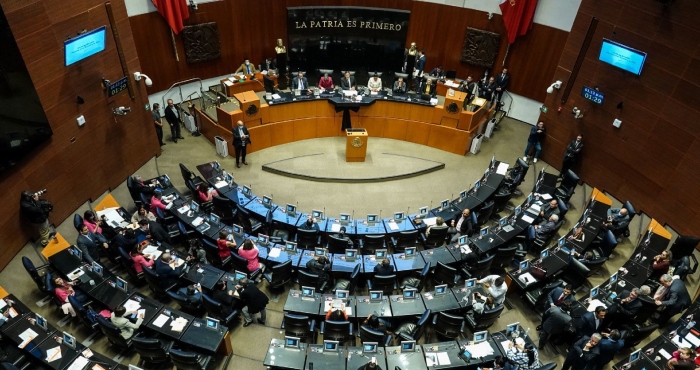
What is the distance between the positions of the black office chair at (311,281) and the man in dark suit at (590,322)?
4985 mm

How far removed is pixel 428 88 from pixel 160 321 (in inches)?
469

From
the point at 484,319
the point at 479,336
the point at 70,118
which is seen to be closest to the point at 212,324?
the point at 479,336

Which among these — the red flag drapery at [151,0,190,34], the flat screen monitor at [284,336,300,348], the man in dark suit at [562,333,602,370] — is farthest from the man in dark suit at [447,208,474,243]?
the red flag drapery at [151,0,190,34]

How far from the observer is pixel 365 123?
15.6m

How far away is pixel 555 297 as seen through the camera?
870 cm

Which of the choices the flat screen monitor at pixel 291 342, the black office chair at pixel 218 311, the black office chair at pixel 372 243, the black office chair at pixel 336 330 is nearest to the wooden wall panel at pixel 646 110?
the black office chair at pixel 372 243

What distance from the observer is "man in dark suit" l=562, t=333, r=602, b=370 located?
24.9ft

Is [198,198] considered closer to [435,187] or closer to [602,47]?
[435,187]

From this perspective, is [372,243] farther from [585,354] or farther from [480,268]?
[585,354]

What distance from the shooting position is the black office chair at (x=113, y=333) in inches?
304

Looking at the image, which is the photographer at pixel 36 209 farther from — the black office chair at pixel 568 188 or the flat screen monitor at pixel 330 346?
the black office chair at pixel 568 188

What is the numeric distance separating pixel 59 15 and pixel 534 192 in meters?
12.5

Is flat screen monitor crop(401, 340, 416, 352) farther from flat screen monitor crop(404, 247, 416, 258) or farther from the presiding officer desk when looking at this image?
the presiding officer desk

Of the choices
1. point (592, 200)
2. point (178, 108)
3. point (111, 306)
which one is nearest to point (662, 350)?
point (592, 200)
